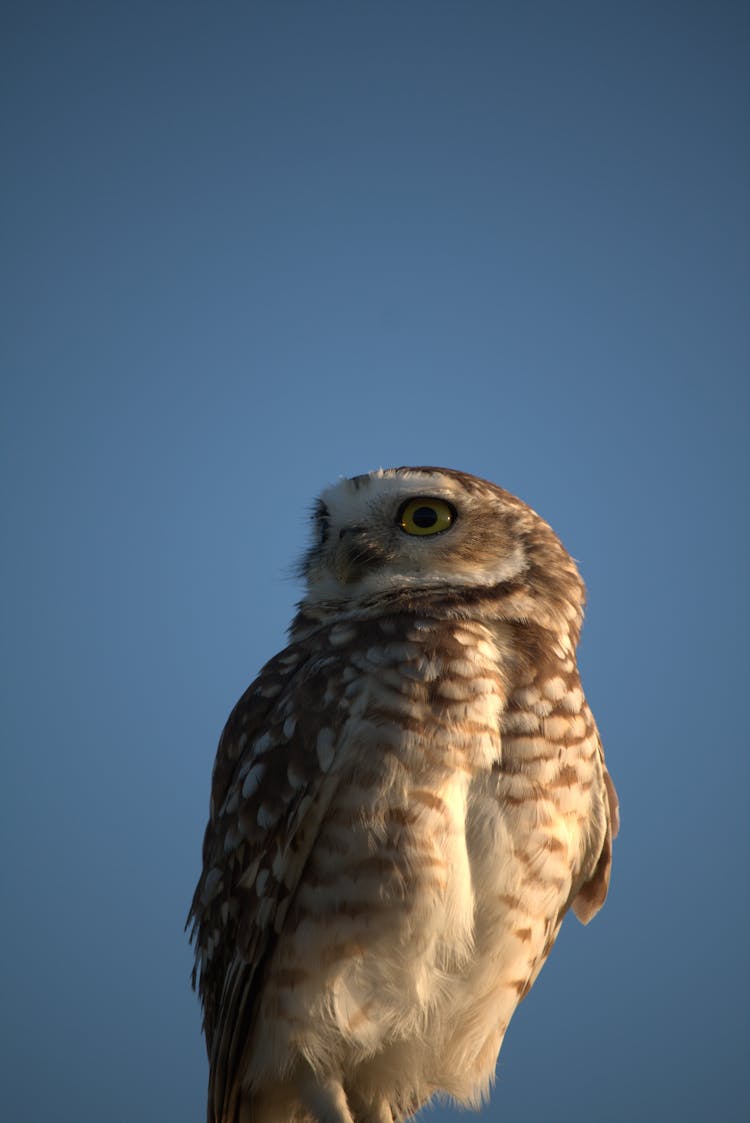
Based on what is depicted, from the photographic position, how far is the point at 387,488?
2.90 metres

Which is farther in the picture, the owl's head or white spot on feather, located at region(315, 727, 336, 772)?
the owl's head

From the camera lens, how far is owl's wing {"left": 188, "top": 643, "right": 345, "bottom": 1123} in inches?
92.9

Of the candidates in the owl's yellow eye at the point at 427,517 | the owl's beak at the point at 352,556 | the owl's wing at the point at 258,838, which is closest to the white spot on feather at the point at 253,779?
the owl's wing at the point at 258,838

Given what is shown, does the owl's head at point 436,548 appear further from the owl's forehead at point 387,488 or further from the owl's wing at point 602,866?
the owl's wing at point 602,866

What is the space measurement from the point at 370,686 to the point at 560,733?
49cm

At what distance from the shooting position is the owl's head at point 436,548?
9.02 ft

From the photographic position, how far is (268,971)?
240 cm

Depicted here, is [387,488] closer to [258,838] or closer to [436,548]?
[436,548]

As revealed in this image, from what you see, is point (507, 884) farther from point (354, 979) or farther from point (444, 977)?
point (354, 979)

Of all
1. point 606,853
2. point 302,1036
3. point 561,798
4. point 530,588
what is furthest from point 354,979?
point 530,588

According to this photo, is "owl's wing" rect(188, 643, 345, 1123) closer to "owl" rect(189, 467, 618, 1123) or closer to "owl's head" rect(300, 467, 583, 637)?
"owl" rect(189, 467, 618, 1123)

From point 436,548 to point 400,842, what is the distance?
35.0 inches

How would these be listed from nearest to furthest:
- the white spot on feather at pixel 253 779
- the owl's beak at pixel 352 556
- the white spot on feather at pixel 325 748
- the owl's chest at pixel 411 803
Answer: the owl's chest at pixel 411 803 → the white spot on feather at pixel 325 748 → the white spot on feather at pixel 253 779 → the owl's beak at pixel 352 556

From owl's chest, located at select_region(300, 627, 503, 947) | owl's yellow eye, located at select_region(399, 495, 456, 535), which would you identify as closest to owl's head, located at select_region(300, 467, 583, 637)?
owl's yellow eye, located at select_region(399, 495, 456, 535)
